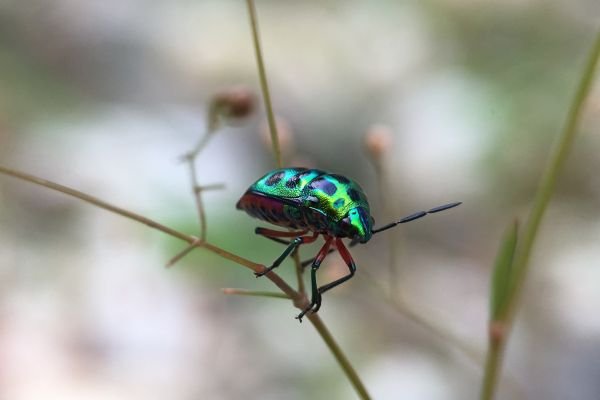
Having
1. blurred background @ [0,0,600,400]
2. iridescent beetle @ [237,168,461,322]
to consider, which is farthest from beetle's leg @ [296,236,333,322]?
blurred background @ [0,0,600,400]

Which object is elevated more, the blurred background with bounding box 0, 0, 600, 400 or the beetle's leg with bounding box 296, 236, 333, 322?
the beetle's leg with bounding box 296, 236, 333, 322

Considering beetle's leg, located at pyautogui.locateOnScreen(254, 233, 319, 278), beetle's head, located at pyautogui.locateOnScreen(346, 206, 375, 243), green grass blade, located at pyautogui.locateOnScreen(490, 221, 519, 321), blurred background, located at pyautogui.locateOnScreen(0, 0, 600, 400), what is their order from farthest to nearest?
1. blurred background, located at pyautogui.locateOnScreen(0, 0, 600, 400)
2. beetle's head, located at pyautogui.locateOnScreen(346, 206, 375, 243)
3. beetle's leg, located at pyautogui.locateOnScreen(254, 233, 319, 278)
4. green grass blade, located at pyautogui.locateOnScreen(490, 221, 519, 321)

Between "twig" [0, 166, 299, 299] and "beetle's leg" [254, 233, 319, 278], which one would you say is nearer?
"twig" [0, 166, 299, 299]

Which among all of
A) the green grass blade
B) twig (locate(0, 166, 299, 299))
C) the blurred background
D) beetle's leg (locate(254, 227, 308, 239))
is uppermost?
twig (locate(0, 166, 299, 299))

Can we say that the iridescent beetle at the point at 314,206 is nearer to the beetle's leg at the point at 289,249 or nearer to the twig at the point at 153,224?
the beetle's leg at the point at 289,249

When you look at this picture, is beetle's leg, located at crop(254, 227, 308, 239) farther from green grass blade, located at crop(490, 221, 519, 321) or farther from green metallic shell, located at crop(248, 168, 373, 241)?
green grass blade, located at crop(490, 221, 519, 321)

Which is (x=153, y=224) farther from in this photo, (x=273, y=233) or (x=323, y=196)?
(x=323, y=196)

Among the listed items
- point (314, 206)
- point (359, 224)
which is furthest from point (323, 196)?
point (359, 224)

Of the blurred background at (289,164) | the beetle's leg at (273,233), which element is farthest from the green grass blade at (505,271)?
the blurred background at (289,164)
